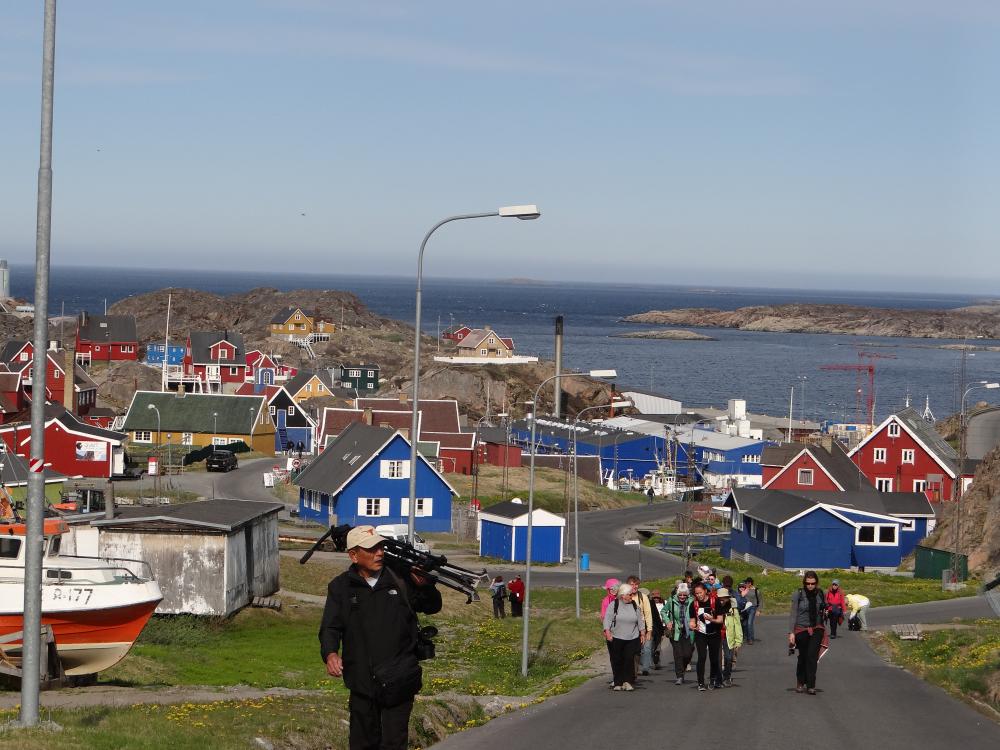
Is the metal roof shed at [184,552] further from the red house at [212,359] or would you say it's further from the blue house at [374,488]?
the red house at [212,359]

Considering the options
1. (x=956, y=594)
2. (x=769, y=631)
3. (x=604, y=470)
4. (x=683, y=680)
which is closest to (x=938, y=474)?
(x=604, y=470)

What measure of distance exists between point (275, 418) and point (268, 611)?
69087 mm

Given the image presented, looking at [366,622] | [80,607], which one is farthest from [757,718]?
[80,607]

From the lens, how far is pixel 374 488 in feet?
223

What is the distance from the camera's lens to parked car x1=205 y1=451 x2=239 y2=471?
3342 inches

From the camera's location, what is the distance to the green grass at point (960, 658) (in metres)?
20.4

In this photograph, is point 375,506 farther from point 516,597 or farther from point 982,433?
point 982,433

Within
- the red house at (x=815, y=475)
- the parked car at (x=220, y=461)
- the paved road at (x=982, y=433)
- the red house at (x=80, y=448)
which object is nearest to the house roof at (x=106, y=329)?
the parked car at (x=220, y=461)

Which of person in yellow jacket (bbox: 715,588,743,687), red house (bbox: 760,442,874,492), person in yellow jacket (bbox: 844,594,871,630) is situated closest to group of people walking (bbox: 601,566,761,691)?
person in yellow jacket (bbox: 715,588,743,687)

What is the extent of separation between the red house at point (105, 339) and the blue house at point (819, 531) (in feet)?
347

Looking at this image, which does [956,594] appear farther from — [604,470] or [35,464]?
[604,470]

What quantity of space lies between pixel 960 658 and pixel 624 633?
8.68 m

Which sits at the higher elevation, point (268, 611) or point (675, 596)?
point (675, 596)

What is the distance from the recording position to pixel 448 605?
→ 1561 inches
